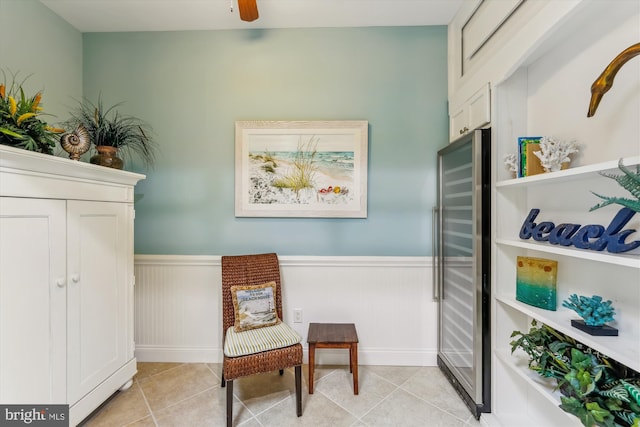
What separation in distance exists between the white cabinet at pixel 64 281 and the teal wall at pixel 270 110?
510mm

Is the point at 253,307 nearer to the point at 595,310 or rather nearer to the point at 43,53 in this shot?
the point at 595,310

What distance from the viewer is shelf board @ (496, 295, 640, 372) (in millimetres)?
881

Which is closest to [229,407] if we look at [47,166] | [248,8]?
[47,166]

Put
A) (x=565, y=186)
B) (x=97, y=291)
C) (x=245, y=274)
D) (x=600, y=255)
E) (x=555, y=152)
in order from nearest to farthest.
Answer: (x=600, y=255) < (x=555, y=152) < (x=565, y=186) < (x=97, y=291) < (x=245, y=274)

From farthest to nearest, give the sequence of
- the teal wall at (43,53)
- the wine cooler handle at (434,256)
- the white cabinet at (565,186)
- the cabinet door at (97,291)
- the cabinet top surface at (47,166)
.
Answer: the wine cooler handle at (434,256) < the teal wall at (43,53) < the cabinet door at (97,291) < the cabinet top surface at (47,166) < the white cabinet at (565,186)

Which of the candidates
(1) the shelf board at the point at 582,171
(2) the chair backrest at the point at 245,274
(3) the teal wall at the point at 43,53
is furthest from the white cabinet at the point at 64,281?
(1) the shelf board at the point at 582,171

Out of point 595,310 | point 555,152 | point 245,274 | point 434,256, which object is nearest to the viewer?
point 595,310

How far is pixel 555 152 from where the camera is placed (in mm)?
1191

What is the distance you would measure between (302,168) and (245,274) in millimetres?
945

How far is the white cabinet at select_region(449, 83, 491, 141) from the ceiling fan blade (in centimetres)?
144

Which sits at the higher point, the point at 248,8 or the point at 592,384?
the point at 248,8

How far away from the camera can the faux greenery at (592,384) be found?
3.03 ft

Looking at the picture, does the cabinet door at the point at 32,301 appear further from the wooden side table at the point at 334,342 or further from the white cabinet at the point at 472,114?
the white cabinet at the point at 472,114

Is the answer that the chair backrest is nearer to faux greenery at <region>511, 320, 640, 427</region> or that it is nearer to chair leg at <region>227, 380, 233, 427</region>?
chair leg at <region>227, 380, 233, 427</region>
